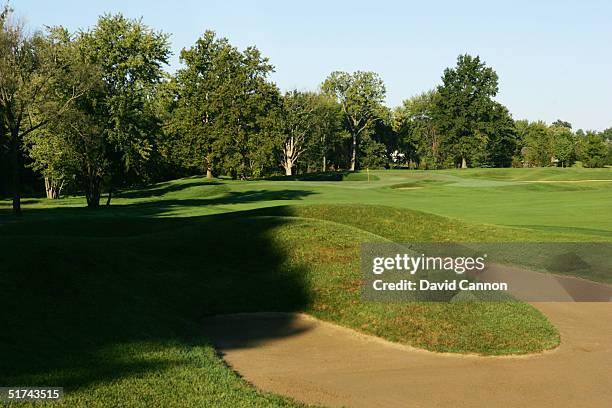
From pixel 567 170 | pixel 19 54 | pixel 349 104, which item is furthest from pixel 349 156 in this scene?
pixel 19 54

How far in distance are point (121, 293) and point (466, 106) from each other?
368 feet

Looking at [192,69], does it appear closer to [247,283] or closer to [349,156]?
[349,156]

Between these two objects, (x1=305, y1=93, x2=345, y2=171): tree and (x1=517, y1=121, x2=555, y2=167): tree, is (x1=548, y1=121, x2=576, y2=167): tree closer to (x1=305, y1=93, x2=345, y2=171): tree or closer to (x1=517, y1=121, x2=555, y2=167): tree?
(x1=517, y1=121, x2=555, y2=167): tree

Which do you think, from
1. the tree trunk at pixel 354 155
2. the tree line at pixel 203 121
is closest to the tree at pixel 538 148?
the tree line at pixel 203 121

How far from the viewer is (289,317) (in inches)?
605

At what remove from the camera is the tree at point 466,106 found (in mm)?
116812

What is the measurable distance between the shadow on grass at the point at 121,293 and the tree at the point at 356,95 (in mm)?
102616

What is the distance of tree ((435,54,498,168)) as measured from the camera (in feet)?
383

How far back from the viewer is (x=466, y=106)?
390 ft

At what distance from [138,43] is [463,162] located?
8045 centimetres

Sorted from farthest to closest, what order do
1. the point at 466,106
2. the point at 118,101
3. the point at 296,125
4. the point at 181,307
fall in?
the point at 466,106, the point at 296,125, the point at 118,101, the point at 181,307

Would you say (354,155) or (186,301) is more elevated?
(354,155)

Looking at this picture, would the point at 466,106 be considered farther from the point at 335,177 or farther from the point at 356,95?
the point at 335,177

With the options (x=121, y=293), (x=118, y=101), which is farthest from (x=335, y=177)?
(x=121, y=293)
